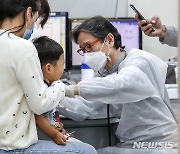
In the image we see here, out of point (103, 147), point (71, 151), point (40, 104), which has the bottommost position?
point (103, 147)

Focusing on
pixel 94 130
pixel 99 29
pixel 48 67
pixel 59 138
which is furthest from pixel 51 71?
pixel 94 130

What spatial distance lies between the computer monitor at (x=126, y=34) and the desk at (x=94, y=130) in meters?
0.80

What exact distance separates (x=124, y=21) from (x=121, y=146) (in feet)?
3.89

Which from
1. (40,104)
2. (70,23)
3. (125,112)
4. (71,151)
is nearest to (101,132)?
(125,112)

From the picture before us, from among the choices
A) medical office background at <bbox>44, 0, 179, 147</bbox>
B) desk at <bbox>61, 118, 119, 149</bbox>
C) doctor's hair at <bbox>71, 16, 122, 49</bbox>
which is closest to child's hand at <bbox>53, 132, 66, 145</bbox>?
desk at <bbox>61, 118, 119, 149</bbox>

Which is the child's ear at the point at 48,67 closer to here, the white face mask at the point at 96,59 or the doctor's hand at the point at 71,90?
the doctor's hand at the point at 71,90

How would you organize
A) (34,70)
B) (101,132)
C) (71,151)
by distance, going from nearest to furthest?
(34,70), (71,151), (101,132)

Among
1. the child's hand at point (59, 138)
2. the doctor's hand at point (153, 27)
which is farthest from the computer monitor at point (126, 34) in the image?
the child's hand at point (59, 138)

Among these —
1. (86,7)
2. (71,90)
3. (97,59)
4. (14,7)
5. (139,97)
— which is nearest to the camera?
(14,7)

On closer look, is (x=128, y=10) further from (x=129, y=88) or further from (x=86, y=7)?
(x=129, y=88)

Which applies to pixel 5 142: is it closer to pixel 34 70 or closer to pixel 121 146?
pixel 34 70

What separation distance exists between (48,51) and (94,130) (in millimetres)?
700

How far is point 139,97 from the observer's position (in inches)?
67.0

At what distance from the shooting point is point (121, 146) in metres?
1.81
